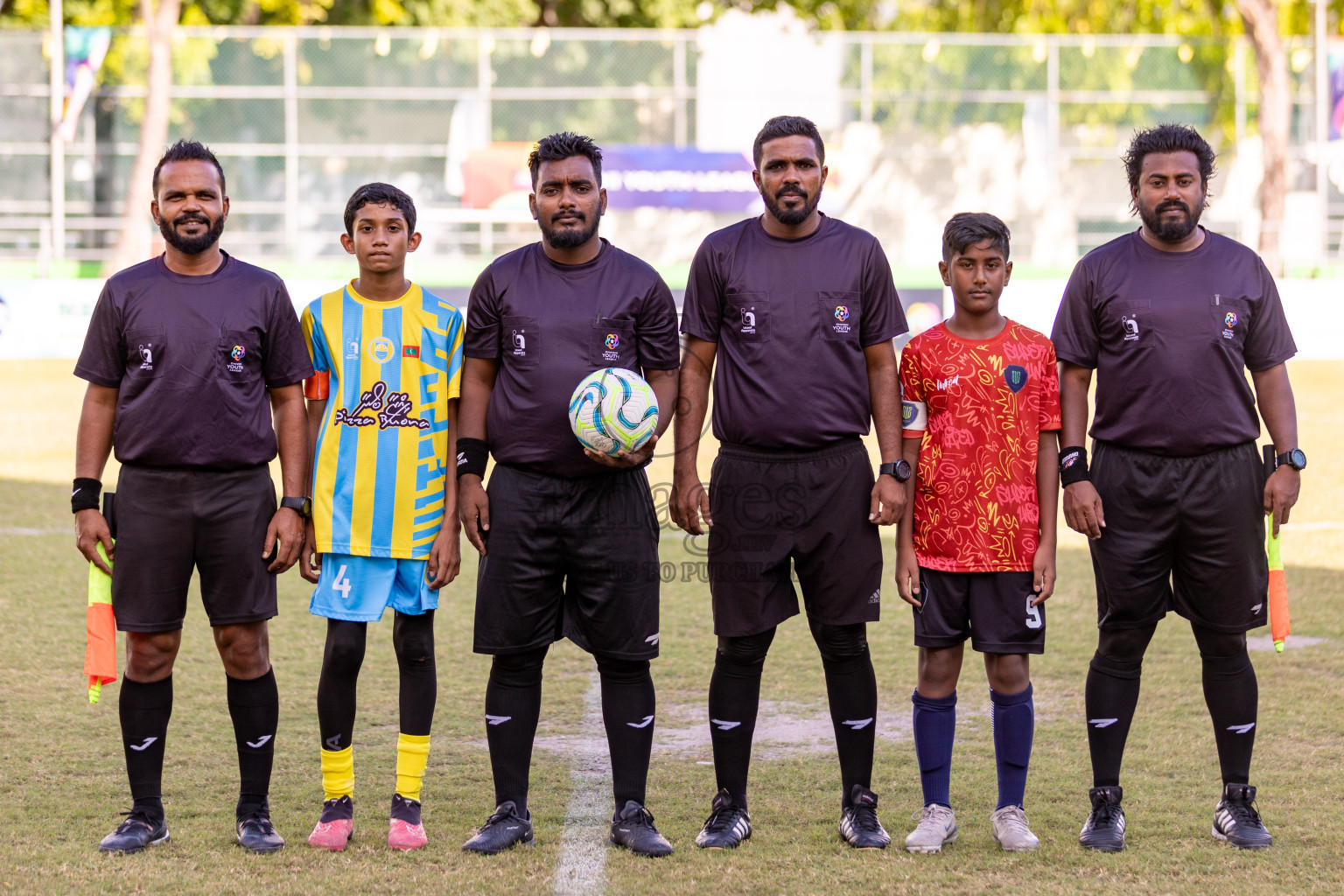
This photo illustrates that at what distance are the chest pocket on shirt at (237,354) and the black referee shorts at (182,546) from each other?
0.30 m

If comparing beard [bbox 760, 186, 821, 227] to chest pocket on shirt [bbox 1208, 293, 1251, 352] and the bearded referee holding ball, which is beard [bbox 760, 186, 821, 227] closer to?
the bearded referee holding ball

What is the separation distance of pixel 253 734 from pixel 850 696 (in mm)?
1937

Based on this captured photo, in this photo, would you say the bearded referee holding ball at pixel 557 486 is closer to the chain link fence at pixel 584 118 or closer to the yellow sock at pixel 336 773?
the yellow sock at pixel 336 773

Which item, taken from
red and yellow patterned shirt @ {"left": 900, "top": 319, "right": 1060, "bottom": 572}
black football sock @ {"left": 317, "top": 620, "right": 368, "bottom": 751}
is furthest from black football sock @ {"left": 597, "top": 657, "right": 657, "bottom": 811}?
red and yellow patterned shirt @ {"left": 900, "top": 319, "right": 1060, "bottom": 572}

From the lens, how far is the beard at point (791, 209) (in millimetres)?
4523

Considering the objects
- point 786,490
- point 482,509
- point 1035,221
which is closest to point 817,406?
point 786,490

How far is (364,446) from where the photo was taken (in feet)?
14.9

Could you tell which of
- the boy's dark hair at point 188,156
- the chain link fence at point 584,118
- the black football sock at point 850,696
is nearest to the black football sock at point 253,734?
the boy's dark hair at point 188,156

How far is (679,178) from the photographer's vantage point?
2708cm

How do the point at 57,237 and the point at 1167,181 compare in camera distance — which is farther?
the point at 57,237

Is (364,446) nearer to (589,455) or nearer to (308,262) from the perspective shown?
(589,455)

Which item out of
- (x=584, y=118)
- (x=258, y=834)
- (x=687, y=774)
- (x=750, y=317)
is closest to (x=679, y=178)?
(x=584, y=118)

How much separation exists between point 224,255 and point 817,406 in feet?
6.50

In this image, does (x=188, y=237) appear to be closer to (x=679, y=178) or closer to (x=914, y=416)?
(x=914, y=416)
